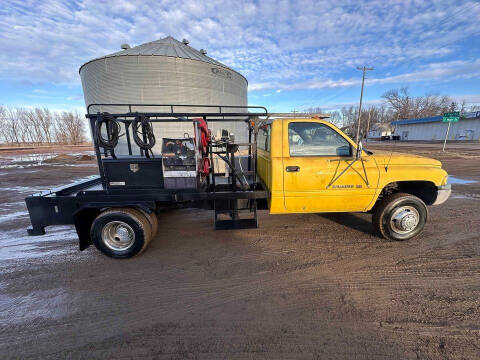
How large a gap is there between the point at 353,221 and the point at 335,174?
1.76 meters

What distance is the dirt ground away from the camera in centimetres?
190

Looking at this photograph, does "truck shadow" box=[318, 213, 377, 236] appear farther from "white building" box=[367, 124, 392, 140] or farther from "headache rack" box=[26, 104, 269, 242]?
"white building" box=[367, 124, 392, 140]

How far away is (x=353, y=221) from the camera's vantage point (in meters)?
4.46

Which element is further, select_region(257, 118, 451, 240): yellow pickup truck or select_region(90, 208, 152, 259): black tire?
select_region(257, 118, 451, 240): yellow pickup truck

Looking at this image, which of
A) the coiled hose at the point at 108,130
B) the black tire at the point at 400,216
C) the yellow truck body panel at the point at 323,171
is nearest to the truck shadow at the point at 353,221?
the black tire at the point at 400,216

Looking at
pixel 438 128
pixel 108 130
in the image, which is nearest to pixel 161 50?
pixel 108 130

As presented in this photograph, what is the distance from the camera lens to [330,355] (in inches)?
71.1

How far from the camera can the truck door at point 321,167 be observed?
3309 mm

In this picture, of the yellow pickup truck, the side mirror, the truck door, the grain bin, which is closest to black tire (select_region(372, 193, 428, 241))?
the yellow pickup truck

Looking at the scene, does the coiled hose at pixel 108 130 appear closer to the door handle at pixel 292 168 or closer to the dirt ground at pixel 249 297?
the dirt ground at pixel 249 297

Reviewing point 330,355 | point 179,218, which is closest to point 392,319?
point 330,355

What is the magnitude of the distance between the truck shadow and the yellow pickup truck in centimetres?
47

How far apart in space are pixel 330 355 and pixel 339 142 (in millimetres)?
2786

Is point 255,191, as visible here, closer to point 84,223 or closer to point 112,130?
point 112,130
